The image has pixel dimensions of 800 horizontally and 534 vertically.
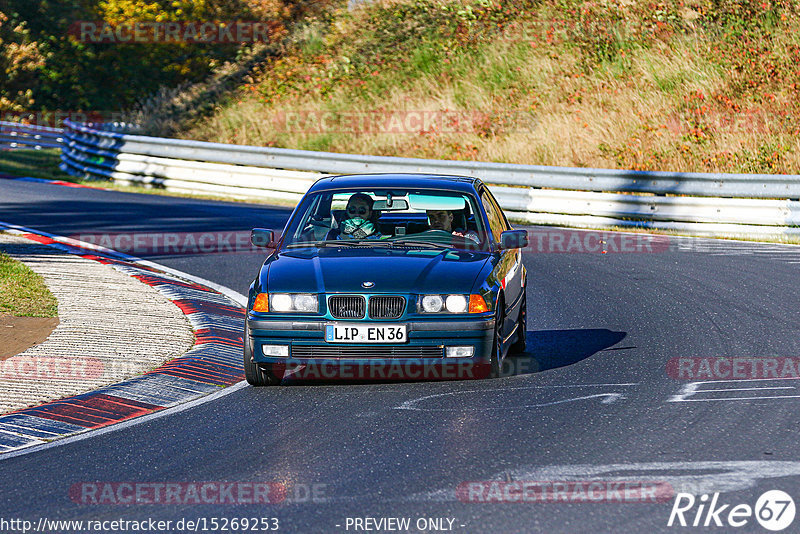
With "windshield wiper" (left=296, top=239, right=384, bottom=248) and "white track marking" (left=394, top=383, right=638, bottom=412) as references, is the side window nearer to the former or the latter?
"windshield wiper" (left=296, top=239, right=384, bottom=248)

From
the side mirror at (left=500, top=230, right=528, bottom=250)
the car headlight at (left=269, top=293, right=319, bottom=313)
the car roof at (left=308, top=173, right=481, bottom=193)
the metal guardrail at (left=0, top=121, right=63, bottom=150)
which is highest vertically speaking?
the car roof at (left=308, top=173, right=481, bottom=193)

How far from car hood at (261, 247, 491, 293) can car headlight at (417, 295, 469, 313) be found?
0.14 feet

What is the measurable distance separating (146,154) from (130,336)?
16775mm

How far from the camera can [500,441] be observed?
674cm

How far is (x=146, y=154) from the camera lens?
2631cm

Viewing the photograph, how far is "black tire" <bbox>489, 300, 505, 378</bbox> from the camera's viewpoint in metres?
8.26

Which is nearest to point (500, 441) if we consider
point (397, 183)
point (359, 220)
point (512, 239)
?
point (512, 239)

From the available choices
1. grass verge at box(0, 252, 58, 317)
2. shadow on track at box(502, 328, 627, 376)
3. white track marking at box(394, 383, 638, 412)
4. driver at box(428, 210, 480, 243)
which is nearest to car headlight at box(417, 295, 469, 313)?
white track marking at box(394, 383, 638, 412)

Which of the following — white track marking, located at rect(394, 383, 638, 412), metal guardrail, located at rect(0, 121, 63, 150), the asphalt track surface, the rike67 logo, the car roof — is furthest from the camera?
metal guardrail, located at rect(0, 121, 63, 150)

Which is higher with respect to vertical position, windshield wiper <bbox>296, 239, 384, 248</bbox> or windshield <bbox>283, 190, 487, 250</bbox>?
windshield <bbox>283, 190, 487, 250</bbox>

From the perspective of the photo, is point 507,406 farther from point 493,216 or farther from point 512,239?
point 493,216

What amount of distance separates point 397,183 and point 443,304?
182 centimetres

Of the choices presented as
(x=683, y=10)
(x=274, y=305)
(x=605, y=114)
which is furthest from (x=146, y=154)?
(x=274, y=305)

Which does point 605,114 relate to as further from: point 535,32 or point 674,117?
point 535,32
